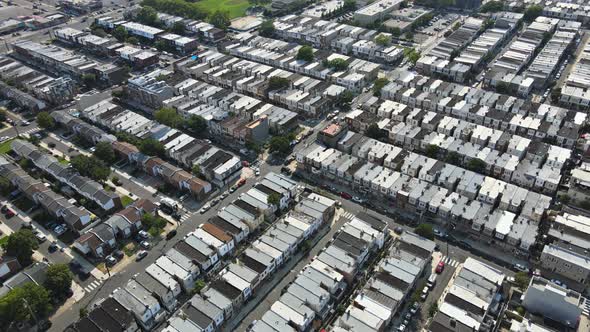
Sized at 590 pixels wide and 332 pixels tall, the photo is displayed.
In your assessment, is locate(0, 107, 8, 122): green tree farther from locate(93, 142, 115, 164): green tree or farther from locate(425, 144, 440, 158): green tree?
locate(425, 144, 440, 158): green tree

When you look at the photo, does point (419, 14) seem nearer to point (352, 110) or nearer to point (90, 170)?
point (352, 110)

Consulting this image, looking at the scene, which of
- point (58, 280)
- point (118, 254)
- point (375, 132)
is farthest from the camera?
point (375, 132)

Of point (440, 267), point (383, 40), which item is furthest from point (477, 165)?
point (383, 40)

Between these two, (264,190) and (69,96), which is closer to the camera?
(264,190)

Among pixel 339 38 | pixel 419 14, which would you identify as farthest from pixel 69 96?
pixel 419 14

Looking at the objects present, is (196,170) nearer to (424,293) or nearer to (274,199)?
(274,199)

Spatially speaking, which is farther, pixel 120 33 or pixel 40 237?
pixel 120 33

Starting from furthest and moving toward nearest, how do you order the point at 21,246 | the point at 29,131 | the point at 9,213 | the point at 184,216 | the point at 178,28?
the point at 178,28, the point at 29,131, the point at 9,213, the point at 184,216, the point at 21,246

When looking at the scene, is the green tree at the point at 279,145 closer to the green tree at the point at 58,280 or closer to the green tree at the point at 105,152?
the green tree at the point at 105,152
